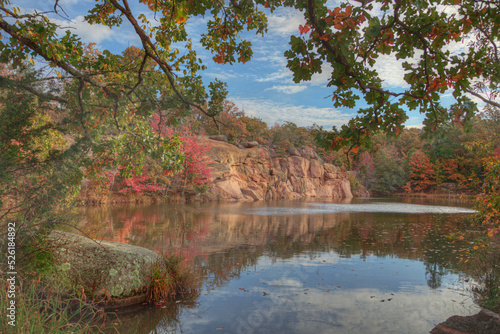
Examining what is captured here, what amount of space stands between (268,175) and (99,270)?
29457mm

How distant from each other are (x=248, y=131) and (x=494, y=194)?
3422 centimetres

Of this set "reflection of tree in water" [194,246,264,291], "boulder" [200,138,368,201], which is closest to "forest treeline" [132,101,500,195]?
"boulder" [200,138,368,201]

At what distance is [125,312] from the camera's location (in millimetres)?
4328

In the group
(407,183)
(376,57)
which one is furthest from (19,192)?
(407,183)

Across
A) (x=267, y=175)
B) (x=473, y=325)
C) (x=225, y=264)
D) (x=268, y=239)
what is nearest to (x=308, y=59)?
(x=473, y=325)

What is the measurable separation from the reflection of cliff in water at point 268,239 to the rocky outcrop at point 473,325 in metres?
2.30

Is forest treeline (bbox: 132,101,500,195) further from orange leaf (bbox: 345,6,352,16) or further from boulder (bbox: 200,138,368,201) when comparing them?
orange leaf (bbox: 345,6,352,16)

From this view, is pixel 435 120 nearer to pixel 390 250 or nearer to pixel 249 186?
pixel 390 250

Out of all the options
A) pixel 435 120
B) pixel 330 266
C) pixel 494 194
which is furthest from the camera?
pixel 330 266

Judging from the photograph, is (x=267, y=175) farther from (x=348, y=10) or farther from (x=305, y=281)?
(x=348, y=10)

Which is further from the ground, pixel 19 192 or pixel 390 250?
pixel 19 192

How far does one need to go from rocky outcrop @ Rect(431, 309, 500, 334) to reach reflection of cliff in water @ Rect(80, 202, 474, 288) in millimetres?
2302

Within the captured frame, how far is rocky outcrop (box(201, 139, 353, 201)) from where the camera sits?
28.1 metres

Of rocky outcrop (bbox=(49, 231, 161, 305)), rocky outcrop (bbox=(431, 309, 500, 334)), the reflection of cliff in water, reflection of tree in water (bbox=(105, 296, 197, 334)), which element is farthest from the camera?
the reflection of cliff in water
